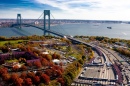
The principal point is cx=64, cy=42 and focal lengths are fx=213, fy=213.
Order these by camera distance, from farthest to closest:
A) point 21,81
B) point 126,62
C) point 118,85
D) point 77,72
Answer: point 126,62 → point 77,72 → point 118,85 → point 21,81

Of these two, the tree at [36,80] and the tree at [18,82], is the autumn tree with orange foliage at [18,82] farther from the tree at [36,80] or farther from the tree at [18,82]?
the tree at [36,80]

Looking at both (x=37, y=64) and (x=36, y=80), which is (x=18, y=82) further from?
(x=37, y=64)

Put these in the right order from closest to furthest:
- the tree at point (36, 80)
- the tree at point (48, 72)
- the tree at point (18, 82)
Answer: the tree at point (18, 82)
the tree at point (36, 80)
the tree at point (48, 72)

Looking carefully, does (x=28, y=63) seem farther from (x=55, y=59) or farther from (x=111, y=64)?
(x=111, y=64)

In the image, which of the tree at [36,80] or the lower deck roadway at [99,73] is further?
the lower deck roadway at [99,73]

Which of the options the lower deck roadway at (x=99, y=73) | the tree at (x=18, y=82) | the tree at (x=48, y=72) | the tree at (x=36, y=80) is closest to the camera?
the tree at (x=18, y=82)

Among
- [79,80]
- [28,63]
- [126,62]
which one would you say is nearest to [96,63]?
[126,62]

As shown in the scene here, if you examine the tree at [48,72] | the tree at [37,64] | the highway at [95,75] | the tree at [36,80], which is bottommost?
the highway at [95,75]

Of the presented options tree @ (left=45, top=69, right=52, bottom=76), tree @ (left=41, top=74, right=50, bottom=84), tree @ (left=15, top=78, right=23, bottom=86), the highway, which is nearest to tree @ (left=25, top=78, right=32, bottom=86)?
tree @ (left=15, top=78, right=23, bottom=86)

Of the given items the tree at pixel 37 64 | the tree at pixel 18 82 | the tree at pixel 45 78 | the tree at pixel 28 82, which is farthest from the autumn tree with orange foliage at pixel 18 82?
the tree at pixel 37 64

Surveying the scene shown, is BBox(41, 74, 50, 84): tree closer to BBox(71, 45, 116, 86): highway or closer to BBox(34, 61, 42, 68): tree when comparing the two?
BBox(71, 45, 116, 86): highway

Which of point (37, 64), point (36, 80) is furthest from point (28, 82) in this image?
point (37, 64)
